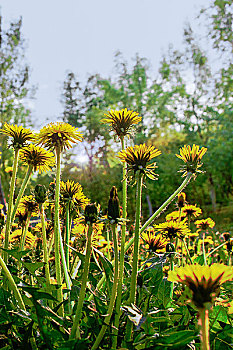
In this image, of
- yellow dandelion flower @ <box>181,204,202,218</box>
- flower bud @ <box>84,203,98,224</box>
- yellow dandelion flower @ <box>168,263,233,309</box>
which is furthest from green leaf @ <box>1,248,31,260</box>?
yellow dandelion flower @ <box>181,204,202,218</box>

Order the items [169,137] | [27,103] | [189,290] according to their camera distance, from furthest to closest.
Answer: [169,137] < [27,103] < [189,290]

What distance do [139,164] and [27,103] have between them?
11.7 metres

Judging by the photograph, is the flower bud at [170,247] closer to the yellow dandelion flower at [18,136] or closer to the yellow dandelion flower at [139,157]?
the yellow dandelion flower at [139,157]

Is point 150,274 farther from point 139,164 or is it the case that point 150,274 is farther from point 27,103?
point 27,103

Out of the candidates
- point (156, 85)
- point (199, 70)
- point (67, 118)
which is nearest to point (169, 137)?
point (156, 85)

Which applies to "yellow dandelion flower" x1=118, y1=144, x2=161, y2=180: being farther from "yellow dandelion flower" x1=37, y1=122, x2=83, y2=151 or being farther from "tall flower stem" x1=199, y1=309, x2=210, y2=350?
"tall flower stem" x1=199, y1=309, x2=210, y2=350

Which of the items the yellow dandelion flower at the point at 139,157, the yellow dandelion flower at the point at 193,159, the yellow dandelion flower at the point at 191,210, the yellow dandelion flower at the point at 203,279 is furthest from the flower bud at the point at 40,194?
the yellow dandelion flower at the point at 191,210

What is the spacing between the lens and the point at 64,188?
4.04 feet

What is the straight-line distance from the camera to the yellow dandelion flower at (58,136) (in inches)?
40.9

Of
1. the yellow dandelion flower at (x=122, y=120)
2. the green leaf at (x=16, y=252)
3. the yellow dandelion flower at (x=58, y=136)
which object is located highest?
the yellow dandelion flower at (x=122, y=120)

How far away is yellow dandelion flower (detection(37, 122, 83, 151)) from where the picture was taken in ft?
3.41

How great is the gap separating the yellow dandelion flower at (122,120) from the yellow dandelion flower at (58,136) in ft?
0.59

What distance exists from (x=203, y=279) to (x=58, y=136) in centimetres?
69

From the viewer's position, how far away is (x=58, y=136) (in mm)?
1037
